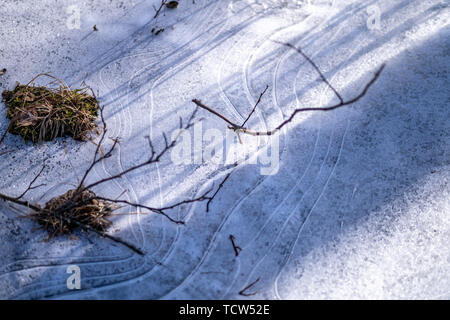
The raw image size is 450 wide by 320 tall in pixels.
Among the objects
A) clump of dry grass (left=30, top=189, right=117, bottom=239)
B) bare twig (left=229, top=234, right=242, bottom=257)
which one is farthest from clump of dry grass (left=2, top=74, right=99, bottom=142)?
bare twig (left=229, top=234, right=242, bottom=257)

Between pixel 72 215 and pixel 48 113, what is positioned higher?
pixel 48 113

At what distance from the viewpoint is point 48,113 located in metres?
3.43

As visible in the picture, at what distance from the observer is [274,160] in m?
3.45

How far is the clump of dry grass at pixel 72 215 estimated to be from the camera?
304 cm

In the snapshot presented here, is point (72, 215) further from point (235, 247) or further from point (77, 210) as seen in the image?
point (235, 247)

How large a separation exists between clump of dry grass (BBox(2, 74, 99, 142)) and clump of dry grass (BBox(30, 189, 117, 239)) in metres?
0.64

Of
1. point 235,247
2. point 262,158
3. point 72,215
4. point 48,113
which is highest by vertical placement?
point 48,113

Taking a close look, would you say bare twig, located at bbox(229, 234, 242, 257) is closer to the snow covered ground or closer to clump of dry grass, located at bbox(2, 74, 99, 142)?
the snow covered ground

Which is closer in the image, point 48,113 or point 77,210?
point 77,210

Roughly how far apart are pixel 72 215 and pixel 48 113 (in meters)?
0.99

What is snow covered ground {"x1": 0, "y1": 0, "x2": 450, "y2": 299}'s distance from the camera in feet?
9.84

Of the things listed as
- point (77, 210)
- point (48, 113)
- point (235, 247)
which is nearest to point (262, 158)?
point (235, 247)

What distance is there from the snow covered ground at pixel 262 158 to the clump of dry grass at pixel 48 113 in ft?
0.36
